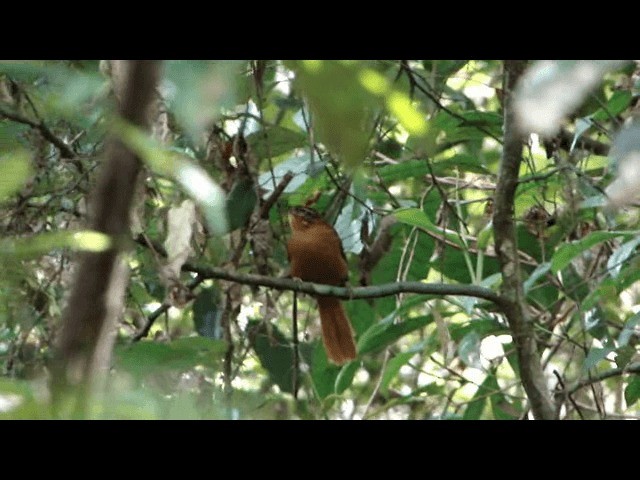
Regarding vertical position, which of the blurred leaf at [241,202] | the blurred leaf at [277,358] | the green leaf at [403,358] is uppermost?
the blurred leaf at [241,202]

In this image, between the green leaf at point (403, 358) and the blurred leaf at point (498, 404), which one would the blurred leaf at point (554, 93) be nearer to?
the green leaf at point (403, 358)

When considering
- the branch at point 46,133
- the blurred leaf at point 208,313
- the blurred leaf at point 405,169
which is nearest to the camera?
the branch at point 46,133

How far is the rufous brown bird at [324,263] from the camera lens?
4125 millimetres

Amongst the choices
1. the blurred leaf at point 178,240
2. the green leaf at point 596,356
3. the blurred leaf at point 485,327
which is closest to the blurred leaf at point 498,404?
the blurred leaf at point 485,327

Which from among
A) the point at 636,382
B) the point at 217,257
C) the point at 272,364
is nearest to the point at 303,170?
the point at 217,257

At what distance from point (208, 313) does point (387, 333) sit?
2.16 feet

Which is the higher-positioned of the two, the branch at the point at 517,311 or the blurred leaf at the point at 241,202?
the blurred leaf at the point at 241,202

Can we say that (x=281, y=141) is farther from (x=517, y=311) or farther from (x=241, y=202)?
(x=517, y=311)

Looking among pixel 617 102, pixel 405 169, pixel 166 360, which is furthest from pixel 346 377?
pixel 166 360

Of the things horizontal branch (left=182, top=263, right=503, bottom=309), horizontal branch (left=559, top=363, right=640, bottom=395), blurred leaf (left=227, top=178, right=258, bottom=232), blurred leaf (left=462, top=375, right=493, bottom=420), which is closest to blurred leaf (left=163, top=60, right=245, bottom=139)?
horizontal branch (left=182, top=263, right=503, bottom=309)

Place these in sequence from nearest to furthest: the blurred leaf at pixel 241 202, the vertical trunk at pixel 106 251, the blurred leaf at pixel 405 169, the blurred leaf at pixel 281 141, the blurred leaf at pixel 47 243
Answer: the vertical trunk at pixel 106 251, the blurred leaf at pixel 47 243, the blurred leaf at pixel 241 202, the blurred leaf at pixel 405 169, the blurred leaf at pixel 281 141
